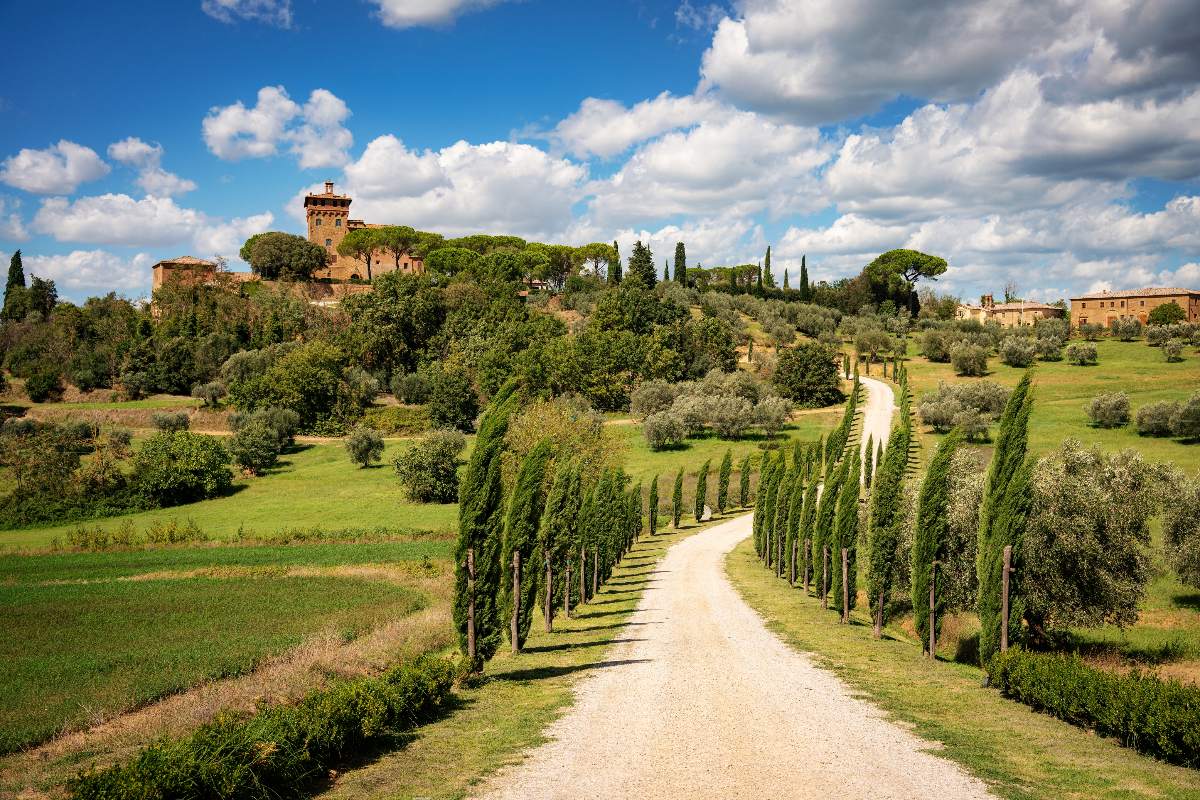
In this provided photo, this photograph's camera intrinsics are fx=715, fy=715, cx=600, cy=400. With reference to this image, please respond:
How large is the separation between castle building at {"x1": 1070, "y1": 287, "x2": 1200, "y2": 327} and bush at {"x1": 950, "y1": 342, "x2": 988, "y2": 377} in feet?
133

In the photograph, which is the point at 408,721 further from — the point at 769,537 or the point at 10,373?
the point at 10,373

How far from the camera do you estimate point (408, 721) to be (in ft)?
42.3

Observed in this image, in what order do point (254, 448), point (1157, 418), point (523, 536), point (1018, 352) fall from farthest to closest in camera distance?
1. point (1018, 352)
2. point (254, 448)
3. point (1157, 418)
4. point (523, 536)

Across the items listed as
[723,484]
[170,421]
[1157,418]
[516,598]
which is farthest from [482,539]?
[170,421]

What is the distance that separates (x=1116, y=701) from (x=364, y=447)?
6462cm

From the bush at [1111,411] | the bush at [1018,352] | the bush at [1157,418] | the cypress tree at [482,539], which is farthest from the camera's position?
the bush at [1018,352]

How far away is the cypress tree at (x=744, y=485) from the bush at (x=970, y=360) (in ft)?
150

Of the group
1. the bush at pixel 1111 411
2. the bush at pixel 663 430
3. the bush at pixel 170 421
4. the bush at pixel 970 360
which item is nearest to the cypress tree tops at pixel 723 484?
the bush at pixel 663 430

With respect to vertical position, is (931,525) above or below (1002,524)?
below

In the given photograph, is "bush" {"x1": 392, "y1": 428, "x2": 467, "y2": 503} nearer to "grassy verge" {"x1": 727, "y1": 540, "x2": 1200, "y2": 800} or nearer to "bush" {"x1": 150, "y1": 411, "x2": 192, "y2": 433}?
"bush" {"x1": 150, "y1": 411, "x2": 192, "y2": 433}

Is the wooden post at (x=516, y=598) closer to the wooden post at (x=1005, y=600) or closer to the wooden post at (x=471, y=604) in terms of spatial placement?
the wooden post at (x=471, y=604)

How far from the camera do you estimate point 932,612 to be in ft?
64.4

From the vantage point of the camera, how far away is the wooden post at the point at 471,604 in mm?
16453

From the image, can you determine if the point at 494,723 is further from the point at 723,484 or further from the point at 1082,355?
the point at 1082,355
